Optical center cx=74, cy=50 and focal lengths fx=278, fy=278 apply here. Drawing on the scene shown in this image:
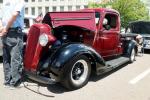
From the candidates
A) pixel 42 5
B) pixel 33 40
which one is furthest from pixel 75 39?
pixel 42 5

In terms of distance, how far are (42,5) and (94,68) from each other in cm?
6696

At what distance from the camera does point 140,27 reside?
44.4 feet

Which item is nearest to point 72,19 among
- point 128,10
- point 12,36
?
point 12,36

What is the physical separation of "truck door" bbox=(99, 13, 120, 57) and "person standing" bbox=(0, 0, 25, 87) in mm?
2280

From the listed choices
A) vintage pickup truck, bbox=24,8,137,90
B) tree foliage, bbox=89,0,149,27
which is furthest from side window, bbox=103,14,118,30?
tree foliage, bbox=89,0,149,27

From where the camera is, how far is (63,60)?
18.8 ft

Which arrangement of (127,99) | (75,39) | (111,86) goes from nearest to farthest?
(127,99)
(111,86)
(75,39)

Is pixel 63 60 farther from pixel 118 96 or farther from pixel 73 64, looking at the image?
pixel 118 96

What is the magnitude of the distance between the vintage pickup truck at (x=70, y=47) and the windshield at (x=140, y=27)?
570 centimetres

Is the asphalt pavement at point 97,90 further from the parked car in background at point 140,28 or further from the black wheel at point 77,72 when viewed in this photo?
the parked car in background at point 140,28

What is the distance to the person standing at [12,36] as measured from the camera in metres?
5.71

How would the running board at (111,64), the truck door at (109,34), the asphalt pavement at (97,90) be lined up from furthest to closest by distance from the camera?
the truck door at (109,34) → the running board at (111,64) → the asphalt pavement at (97,90)

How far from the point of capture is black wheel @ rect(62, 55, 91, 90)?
579 cm

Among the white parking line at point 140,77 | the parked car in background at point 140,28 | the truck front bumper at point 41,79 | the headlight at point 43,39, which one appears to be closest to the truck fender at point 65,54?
the truck front bumper at point 41,79
